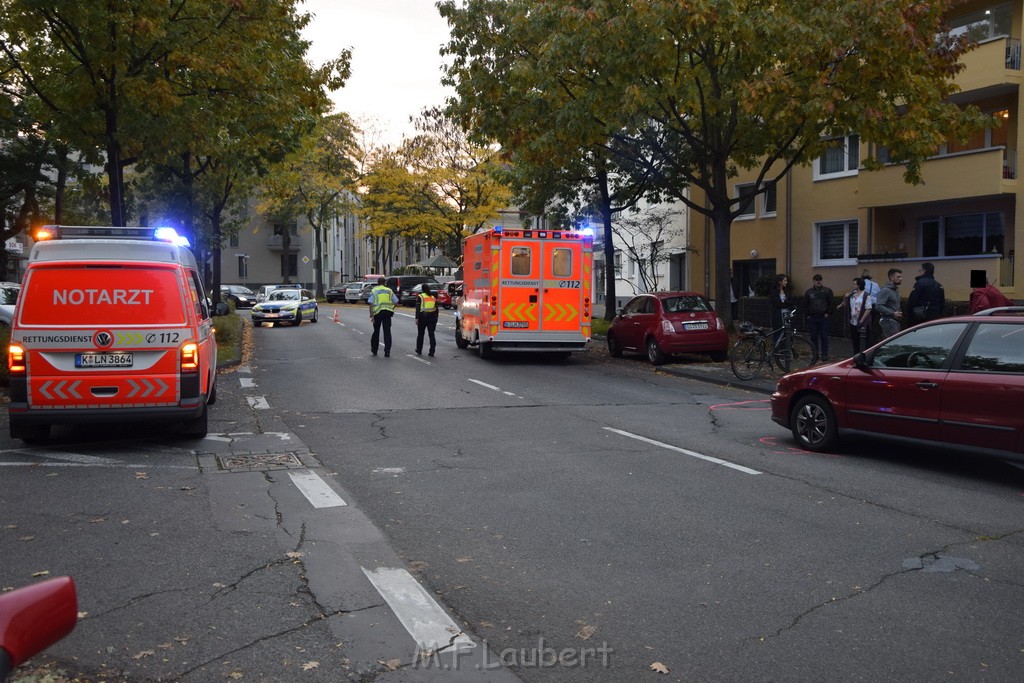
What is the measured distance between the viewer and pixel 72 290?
9359 millimetres

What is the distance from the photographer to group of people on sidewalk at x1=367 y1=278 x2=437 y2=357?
837 inches

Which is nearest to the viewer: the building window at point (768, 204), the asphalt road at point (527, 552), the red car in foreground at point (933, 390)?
the asphalt road at point (527, 552)

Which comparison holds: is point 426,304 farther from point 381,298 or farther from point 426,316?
point 381,298

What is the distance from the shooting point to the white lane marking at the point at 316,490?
7.12 metres

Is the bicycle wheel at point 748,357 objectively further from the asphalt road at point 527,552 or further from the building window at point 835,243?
the building window at point 835,243

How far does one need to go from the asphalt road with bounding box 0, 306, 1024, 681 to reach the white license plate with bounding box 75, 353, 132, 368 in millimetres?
892

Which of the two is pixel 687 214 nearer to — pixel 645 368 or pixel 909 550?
pixel 645 368

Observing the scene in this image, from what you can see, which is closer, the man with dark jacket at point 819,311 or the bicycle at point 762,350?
the bicycle at point 762,350

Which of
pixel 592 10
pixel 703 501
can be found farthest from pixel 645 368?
pixel 703 501

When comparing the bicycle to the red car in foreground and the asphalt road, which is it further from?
the red car in foreground

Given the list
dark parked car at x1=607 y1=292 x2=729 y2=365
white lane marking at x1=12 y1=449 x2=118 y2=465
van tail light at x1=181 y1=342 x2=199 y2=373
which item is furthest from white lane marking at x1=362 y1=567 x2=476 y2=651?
dark parked car at x1=607 y1=292 x2=729 y2=365

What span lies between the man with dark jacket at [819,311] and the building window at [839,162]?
12.1 meters

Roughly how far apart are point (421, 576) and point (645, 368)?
48.0 ft

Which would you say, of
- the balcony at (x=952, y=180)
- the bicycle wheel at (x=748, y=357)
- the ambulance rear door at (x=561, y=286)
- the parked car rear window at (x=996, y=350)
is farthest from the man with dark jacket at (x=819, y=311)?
the parked car rear window at (x=996, y=350)
